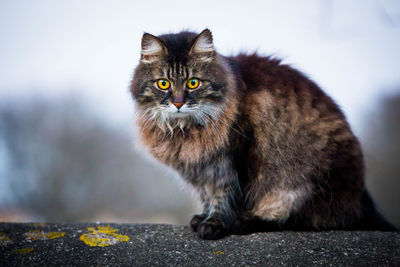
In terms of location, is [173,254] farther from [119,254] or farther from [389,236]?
[389,236]

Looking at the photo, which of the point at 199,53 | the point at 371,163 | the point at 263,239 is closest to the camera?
A: the point at 263,239

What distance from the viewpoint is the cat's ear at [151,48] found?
10.3 ft

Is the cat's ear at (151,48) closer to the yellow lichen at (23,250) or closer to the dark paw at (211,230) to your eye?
the dark paw at (211,230)

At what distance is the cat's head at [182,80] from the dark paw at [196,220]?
0.85 metres

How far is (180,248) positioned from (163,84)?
1302 mm

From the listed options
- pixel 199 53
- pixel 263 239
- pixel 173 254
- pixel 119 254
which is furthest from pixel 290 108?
pixel 119 254

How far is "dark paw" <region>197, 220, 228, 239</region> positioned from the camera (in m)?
3.04

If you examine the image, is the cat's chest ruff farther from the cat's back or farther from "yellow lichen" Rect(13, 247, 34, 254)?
"yellow lichen" Rect(13, 247, 34, 254)

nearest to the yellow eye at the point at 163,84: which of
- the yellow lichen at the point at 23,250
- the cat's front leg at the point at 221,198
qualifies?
the cat's front leg at the point at 221,198

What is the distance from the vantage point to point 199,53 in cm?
317

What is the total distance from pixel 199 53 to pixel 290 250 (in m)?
1.72

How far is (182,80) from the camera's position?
3.05 m

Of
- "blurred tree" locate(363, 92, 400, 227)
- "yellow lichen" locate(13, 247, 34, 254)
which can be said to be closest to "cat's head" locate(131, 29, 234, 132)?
"yellow lichen" locate(13, 247, 34, 254)

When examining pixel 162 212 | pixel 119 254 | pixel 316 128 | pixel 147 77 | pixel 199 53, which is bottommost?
pixel 162 212
